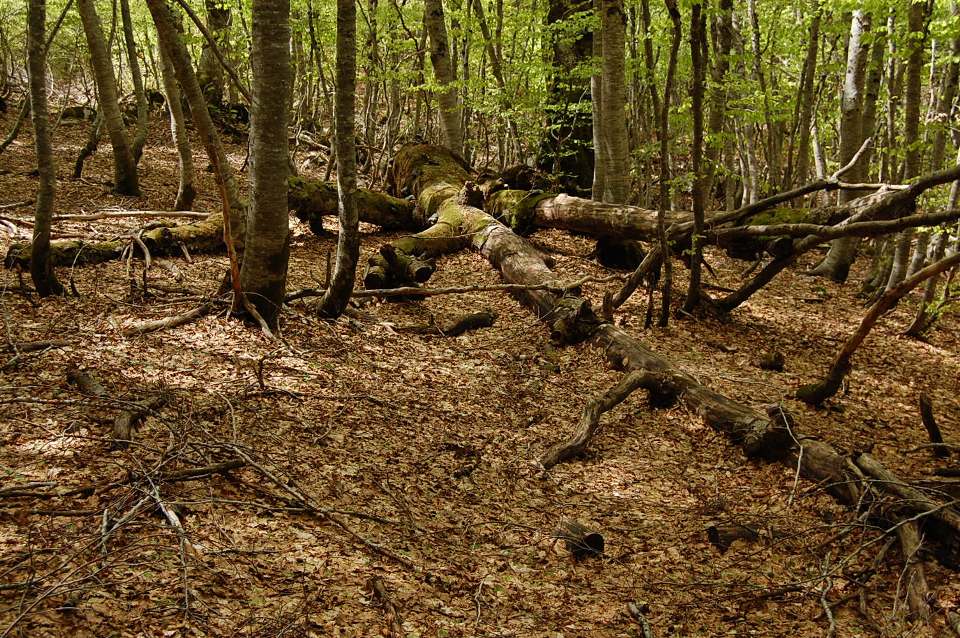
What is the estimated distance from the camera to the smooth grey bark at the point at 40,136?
5.78 metres

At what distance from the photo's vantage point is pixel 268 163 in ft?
20.1

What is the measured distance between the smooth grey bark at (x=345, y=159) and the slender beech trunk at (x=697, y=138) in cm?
350

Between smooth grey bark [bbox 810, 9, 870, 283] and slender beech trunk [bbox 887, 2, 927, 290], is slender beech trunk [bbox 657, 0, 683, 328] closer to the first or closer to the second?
slender beech trunk [bbox 887, 2, 927, 290]

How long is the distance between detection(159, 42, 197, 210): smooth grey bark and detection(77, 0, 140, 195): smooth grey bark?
120 centimetres

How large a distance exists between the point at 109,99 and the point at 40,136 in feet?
20.8

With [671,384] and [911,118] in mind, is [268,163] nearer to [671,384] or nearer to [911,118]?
[671,384]

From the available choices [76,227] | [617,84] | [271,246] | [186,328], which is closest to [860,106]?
[617,84]

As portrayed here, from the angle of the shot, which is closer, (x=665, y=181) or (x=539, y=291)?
(x=665, y=181)

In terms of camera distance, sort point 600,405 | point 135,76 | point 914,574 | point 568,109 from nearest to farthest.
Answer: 1. point 914,574
2. point 600,405
3. point 568,109
4. point 135,76

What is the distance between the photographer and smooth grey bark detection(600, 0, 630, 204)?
9492 mm

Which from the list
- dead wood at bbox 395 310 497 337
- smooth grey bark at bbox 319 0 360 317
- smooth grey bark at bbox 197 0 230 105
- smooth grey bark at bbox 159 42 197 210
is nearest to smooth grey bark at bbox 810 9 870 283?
dead wood at bbox 395 310 497 337

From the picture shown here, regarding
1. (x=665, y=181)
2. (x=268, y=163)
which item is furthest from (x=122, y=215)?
(x=665, y=181)

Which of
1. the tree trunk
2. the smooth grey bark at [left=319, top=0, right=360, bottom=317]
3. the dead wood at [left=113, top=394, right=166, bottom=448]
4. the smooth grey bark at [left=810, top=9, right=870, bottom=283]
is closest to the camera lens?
the dead wood at [left=113, top=394, right=166, bottom=448]

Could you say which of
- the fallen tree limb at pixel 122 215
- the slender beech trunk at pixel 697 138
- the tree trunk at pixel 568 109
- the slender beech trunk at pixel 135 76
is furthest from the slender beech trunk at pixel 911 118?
the slender beech trunk at pixel 135 76
